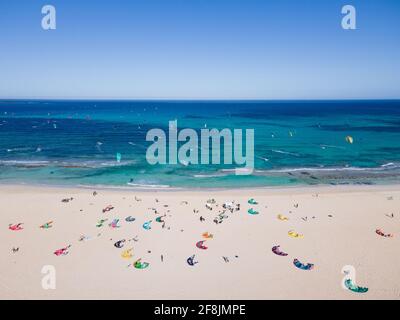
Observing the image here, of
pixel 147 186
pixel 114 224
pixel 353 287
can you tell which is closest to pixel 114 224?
pixel 114 224

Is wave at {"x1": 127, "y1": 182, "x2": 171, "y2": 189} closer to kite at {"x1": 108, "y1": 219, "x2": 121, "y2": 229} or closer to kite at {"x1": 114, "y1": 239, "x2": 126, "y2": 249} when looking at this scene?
kite at {"x1": 108, "y1": 219, "x2": 121, "y2": 229}

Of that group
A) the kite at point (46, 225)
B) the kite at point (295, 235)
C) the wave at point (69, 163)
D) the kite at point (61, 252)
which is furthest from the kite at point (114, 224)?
Result: the wave at point (69, 163)

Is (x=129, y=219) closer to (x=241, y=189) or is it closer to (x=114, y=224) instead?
(x=114, y=224)

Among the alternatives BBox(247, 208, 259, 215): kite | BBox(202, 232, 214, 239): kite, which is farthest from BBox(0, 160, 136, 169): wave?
BBox(202, 232, 214, 239): kite

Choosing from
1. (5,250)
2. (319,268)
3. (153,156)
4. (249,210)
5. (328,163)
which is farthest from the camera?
(153,156)

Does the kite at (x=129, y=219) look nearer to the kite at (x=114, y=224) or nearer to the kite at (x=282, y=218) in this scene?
the kite at (x=114, y=224)

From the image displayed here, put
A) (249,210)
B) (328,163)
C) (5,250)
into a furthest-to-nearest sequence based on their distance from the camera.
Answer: (328,163), (249,210), (5,250)

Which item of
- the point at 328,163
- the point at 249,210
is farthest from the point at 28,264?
the point at 328,163
